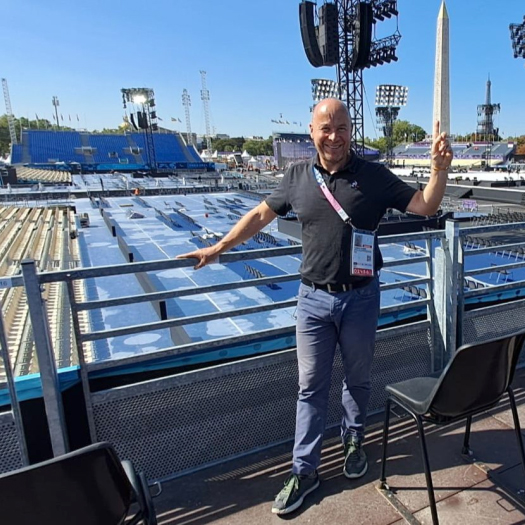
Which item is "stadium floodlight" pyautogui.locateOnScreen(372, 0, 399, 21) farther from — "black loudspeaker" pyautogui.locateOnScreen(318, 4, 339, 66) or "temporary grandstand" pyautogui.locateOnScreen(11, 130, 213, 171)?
"temporary grandstand" pyautogui.locateOnScreen(11, 130, 213, 171)

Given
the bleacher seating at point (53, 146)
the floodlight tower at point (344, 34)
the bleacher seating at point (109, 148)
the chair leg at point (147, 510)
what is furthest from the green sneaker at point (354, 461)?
the bleacher seating at point (53, 146)

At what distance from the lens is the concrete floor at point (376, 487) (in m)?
1.90

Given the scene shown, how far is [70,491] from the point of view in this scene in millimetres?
1031

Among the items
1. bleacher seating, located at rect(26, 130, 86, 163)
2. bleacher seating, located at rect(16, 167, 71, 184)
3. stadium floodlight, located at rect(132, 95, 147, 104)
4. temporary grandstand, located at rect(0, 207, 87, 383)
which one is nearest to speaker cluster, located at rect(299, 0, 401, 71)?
temporary grandstand, located at rect(0, 207, 87, 383)

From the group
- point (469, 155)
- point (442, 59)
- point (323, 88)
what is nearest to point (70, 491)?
point (442, 59)

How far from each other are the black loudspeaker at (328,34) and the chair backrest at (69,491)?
20666mm

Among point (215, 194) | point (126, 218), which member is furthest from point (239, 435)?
point (215, 194)

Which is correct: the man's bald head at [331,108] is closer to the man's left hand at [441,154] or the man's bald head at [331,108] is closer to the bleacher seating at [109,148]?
the man's left hand at [441,154]

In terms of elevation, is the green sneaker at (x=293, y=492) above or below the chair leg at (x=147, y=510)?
below

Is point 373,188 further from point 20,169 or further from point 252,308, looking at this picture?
point 20,169

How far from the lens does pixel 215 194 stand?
28734mm

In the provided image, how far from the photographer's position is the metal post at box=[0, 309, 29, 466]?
69.9 inches

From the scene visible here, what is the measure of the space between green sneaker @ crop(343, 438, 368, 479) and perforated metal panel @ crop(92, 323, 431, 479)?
0.41m

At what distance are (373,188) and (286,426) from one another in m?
1.47
